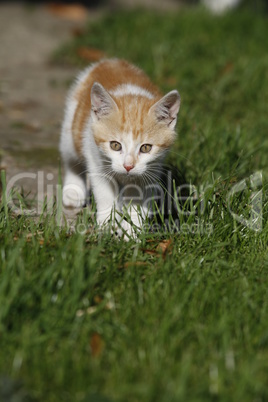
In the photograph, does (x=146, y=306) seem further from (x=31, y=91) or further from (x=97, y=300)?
(x=31, y=91)

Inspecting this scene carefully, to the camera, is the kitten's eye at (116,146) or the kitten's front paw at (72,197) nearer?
the kitten's eye at (116,146)

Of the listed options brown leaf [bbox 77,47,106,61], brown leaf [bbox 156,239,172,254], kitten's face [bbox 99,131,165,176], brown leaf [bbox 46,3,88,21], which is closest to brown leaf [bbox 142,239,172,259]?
brown leaf [bbox 156,239,172,254]

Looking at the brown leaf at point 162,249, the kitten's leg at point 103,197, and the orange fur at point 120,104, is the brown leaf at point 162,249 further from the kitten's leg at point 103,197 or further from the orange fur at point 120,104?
the orange fur at point 120,104

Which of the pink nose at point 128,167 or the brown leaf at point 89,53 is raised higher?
the brown leaf at point 89,53

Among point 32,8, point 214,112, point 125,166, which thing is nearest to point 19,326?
point 125,166

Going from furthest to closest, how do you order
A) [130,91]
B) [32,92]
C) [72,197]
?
[32,92], [72,197], [130,91]

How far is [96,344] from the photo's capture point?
2199mm

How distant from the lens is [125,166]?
3.01 m

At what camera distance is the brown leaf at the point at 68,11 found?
8016 mm

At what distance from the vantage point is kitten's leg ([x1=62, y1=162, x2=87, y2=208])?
3.66 meters

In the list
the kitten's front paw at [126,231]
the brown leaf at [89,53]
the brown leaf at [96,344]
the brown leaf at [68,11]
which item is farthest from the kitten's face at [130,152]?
the brown leaf at [68,11]

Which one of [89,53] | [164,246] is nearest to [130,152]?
[164,246]

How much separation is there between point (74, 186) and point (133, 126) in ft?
2.64

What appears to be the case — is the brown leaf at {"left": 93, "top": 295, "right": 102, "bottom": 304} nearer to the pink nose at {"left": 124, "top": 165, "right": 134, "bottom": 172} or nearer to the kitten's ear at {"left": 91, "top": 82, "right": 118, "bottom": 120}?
the pink nose at {"left": 124, "top": 165, "right": 134, "bottom": 172}
